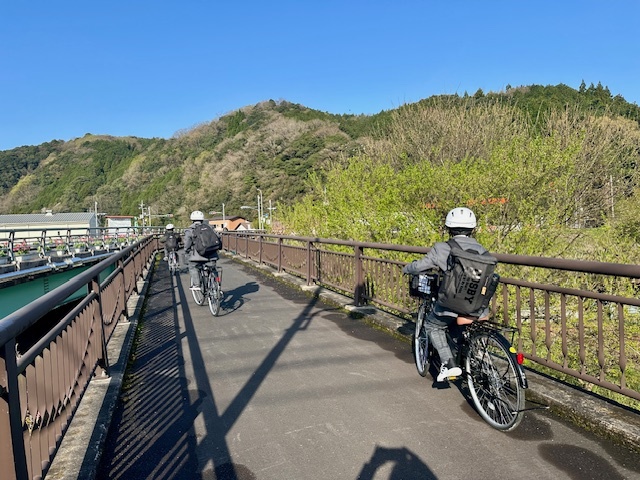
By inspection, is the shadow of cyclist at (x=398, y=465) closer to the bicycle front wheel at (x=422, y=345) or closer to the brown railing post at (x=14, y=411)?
the bicycle front wheel at (x=422, y=345)

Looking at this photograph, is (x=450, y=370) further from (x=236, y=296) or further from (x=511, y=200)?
(x=236, y=296)

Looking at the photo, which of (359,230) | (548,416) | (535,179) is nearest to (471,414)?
(548,416)

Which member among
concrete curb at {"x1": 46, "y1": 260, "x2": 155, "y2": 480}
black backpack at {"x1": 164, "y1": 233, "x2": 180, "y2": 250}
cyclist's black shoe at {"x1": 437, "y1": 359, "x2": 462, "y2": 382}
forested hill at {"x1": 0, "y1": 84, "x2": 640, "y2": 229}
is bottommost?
concrete curb at {"x1": 46, "y1": 260, "x2": 155, "y2": 480}

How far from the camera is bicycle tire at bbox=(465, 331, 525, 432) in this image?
10.0 feet

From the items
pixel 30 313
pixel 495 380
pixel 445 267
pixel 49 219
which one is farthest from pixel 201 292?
pixel 49 219

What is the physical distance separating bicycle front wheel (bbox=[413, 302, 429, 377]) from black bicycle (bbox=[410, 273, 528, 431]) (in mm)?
134

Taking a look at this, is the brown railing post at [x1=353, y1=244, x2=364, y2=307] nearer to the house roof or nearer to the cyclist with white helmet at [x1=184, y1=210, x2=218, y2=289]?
the cyclist with white helmet at [x1=184, y1=210, x2=218, y2=289]

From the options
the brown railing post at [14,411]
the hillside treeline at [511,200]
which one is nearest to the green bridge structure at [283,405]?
the brown railing post at [14,411]

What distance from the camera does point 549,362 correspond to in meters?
3.70

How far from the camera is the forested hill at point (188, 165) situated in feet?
273

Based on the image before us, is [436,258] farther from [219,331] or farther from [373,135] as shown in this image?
[373,135]

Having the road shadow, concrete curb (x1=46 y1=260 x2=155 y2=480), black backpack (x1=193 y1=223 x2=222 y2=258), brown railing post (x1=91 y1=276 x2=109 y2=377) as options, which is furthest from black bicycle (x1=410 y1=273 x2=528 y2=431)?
black backpack (x1=193 y1=223 x2=222 y2=258)

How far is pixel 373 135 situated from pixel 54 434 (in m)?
30.1

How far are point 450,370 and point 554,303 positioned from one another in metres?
2.76
